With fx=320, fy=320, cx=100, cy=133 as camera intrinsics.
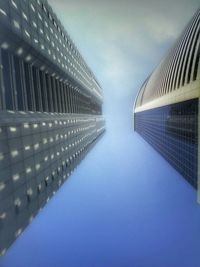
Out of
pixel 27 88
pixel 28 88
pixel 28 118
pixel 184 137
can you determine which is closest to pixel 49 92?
pixel 28 88

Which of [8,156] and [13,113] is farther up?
[13,113]

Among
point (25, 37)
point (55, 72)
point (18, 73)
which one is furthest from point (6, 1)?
point (55, 72)

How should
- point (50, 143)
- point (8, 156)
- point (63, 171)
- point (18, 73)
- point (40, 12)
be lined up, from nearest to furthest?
point (8, 156) < point (18, 73) < point (50, 143) < point (40, 12) < point (63, 171)

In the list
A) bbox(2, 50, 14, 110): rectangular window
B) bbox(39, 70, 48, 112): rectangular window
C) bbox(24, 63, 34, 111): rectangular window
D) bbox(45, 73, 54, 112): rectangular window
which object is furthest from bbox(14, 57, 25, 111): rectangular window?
bbox(45, 73, 54, 112): rectangular window

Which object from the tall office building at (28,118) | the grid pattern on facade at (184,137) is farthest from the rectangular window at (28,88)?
the grid pattern on facade at (184,137)

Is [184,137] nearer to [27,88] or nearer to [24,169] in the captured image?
[27,88]

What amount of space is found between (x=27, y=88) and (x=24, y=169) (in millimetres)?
17902

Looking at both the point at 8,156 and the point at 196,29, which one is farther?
the point at 196,29

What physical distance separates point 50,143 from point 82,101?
74.1 metres

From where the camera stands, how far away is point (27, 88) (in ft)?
174

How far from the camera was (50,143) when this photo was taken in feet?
176

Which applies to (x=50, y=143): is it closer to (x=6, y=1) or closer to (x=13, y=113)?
(x=13, y=113)

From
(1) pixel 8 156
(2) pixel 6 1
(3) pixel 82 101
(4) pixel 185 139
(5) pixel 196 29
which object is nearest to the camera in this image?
(1) pixel 8 156

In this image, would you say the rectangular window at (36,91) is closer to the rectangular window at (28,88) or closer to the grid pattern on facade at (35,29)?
the grid pattern on facade at (35,29)
